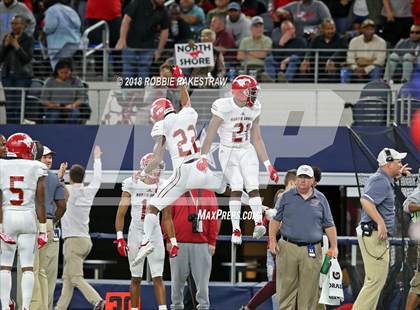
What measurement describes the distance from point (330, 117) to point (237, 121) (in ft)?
12.3

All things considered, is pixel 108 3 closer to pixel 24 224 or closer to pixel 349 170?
pixel 349 170

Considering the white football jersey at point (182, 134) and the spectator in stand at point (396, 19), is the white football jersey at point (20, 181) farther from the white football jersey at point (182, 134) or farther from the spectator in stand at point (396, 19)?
the spectator in stand at point (396, 19)

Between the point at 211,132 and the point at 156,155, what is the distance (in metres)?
0.93

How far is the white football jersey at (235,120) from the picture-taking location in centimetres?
1730

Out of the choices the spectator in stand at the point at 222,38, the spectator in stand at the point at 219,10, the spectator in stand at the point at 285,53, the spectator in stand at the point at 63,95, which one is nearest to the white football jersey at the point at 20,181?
the spectator in stand at the point at 63,95

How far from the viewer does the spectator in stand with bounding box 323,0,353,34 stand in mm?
24516

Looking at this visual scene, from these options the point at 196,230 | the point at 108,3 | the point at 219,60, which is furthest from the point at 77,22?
the point at 196,230

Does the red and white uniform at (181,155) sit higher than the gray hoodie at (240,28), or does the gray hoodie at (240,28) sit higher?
the gray hoodie at (240,28)

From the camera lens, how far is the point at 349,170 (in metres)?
21.0

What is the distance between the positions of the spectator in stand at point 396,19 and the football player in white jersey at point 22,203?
7.94 meters

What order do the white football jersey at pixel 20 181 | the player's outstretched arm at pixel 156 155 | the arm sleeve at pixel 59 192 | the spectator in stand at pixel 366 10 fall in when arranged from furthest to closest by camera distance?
the spectator in stand at pixel 366 10
the arm sleeve at pixel 59 192
the player's outstretched arm at pixel 156 155
the white football jersey at pixel 20 181

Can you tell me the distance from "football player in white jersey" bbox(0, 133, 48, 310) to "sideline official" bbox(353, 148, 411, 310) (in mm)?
3737

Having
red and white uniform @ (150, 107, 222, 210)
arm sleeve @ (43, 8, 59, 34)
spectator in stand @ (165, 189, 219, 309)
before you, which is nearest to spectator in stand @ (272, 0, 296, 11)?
arm sleeve @ (43, 8, 59, 34)

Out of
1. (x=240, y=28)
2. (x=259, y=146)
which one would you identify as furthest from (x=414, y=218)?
(x=240, y=28)
